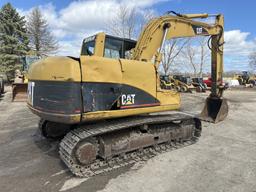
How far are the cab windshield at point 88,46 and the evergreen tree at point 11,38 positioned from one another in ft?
102

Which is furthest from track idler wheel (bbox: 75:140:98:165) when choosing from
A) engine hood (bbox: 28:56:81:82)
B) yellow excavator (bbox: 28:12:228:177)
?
engine hood (bbox: 28:56:81:82)

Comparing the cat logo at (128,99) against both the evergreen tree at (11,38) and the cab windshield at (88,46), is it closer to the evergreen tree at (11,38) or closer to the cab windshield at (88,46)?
the cab windshield at (88,46)

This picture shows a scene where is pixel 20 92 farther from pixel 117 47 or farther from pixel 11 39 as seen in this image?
pixel 11 39

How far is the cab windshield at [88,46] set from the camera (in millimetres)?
6555

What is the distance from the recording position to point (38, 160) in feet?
19.7

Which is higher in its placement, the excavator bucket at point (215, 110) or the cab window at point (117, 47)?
the cab window at point (117, 47)

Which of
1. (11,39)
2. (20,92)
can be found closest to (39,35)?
(11,39)

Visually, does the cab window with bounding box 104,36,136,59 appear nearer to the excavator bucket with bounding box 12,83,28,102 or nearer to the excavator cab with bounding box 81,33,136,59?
the excavator cab with bounding box 81,33,136,59

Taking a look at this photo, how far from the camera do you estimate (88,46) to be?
6.78 metres

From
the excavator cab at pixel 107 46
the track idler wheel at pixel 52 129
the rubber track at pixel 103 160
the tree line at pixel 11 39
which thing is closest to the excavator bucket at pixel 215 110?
the rubber track at pixel 103 160

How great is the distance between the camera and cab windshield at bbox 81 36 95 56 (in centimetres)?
655

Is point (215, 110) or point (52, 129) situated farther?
point (215, 110)

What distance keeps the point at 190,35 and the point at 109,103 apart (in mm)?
4179

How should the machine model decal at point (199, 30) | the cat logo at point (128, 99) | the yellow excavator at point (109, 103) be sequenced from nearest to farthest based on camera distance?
the yellow excavator at point (109, 103)
the cat logo at point (128, 99)
the machine model decal at point (199, 30)
